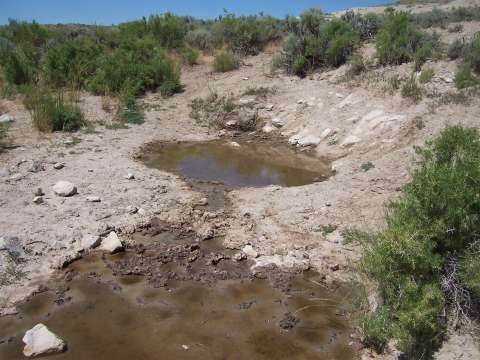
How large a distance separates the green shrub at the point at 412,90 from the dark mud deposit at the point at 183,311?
5.92 meters

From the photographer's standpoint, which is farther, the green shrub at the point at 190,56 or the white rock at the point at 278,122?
the green shrub at the point at 190,56

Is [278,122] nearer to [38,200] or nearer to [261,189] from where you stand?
[261,189]

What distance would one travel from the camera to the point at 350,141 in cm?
909

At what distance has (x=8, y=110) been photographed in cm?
1065

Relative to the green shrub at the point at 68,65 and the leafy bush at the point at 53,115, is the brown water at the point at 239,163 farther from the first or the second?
the green shrub at the point at 68,65

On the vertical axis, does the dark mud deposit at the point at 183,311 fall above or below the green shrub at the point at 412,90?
below

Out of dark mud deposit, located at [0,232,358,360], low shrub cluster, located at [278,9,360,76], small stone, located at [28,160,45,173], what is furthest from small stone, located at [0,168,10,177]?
low shrub cluster, located at [278,9,360,76]

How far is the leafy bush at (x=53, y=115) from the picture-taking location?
30.9 feet

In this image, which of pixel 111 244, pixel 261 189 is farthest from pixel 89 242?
pixel 261 189

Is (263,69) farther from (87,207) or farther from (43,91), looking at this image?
(87,207)

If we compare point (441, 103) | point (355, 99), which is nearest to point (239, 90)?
point (355, 99)

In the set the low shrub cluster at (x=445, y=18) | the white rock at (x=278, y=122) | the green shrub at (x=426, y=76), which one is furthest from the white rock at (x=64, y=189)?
the low shrub cluster at (x=445, y=18)

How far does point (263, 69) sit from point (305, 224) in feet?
30.7

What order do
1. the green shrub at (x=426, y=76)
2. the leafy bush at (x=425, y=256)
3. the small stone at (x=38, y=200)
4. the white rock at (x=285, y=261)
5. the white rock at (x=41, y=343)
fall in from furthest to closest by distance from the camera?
1. the green shrub at (x=426, y=76)
2. the small stone at (x=38, y=200)
3. the white rock at (x=285, y=261)
4. the white rock at (x=41, y=343)
5. the leafy bush at (x=425, y=256)
